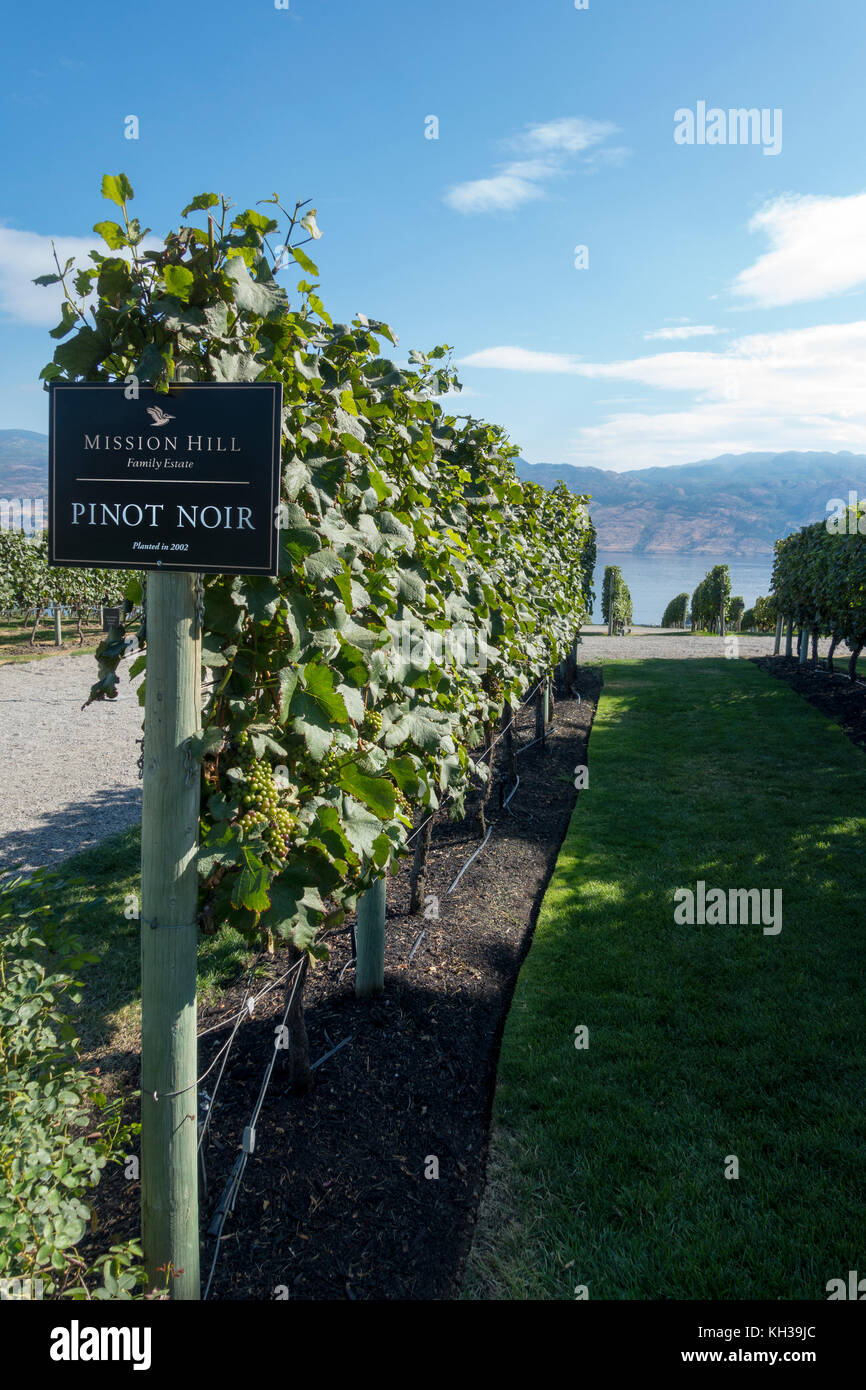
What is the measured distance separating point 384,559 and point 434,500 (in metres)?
1.98

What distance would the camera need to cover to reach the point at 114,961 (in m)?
5.25

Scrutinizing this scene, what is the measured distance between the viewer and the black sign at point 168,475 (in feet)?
6.64

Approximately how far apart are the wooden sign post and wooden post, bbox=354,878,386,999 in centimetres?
215

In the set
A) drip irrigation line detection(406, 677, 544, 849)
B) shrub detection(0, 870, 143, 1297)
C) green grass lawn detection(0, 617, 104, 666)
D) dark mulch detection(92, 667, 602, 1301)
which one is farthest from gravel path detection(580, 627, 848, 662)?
shrub detection(0, 870, 143, 1297)

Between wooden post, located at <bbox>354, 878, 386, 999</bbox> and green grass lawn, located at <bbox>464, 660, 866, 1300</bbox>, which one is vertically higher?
wooden post, located at <bbox>354, 878, 386, 999</bbox>

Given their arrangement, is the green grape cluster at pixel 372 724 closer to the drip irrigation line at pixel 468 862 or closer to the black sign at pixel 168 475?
the black sign at pixel 168 475

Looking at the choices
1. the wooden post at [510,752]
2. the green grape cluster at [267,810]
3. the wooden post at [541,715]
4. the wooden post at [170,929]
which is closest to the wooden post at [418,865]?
the wooden post at [510,752]

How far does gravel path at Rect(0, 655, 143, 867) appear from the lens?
25.2ft

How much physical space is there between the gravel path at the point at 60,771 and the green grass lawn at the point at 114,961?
837 mm

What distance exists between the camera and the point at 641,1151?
3645mm

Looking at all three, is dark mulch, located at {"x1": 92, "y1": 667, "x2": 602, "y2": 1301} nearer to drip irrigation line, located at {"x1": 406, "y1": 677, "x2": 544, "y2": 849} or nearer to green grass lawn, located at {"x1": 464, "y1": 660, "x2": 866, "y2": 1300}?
green grass lawn, located at {"x1": 464, "y1": 660, "x2": 866, "y2": 1300}

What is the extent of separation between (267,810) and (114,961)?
3.73m

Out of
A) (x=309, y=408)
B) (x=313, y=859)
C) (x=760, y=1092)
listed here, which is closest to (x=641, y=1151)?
(x=760, y=1092)
